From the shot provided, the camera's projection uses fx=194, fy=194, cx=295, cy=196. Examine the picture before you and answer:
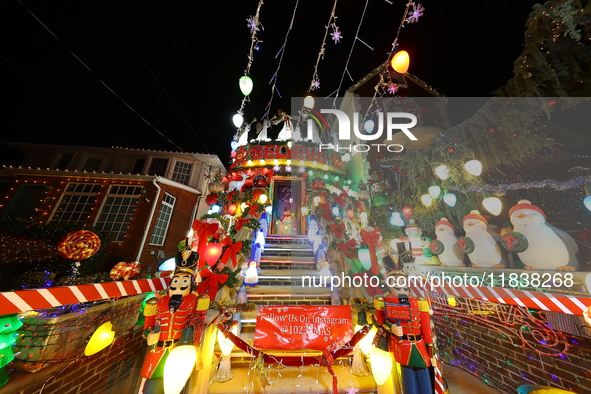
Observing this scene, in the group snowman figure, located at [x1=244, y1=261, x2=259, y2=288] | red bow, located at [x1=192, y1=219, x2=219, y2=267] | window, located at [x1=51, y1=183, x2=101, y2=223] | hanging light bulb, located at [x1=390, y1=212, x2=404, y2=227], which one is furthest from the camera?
window, located at [x1=51, y1=183, x2=101, y2=223]

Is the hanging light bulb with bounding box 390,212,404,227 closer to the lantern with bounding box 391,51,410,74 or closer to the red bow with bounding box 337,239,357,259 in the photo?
the red bow with bounding box 337,239,357,259

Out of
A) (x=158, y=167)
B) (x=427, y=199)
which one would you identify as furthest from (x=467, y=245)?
(x=158, y=167)

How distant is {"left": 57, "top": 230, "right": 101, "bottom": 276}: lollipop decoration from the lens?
5.23m

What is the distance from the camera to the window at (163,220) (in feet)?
36.6

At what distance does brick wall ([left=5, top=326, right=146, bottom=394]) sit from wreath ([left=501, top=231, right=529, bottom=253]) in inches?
286

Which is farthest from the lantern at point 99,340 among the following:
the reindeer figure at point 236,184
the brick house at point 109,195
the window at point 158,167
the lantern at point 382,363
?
the window at point 158,167

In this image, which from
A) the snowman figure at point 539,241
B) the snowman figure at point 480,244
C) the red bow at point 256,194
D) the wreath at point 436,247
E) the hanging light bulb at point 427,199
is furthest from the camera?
the red bow at point 256,194

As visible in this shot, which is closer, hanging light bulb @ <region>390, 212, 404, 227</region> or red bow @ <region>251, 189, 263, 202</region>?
hanging light bulb @ <region>390, 212, 404, 227</region>

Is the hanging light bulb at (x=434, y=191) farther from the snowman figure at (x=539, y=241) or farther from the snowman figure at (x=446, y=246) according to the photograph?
the snowman figure at (x=539, y=241)

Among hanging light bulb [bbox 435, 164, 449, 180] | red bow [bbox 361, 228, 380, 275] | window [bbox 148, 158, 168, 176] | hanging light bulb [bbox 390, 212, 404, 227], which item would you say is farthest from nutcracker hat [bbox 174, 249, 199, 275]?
window [bbox 148, 158, 168, 176]

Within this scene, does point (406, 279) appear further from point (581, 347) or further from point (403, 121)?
point (403, 121)

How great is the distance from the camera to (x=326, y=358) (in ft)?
10.3

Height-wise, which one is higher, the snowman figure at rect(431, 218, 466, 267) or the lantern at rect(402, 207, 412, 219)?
the lantern at rect(402, 207, 412, 219)

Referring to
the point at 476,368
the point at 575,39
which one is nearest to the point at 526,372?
the point at 476,368
